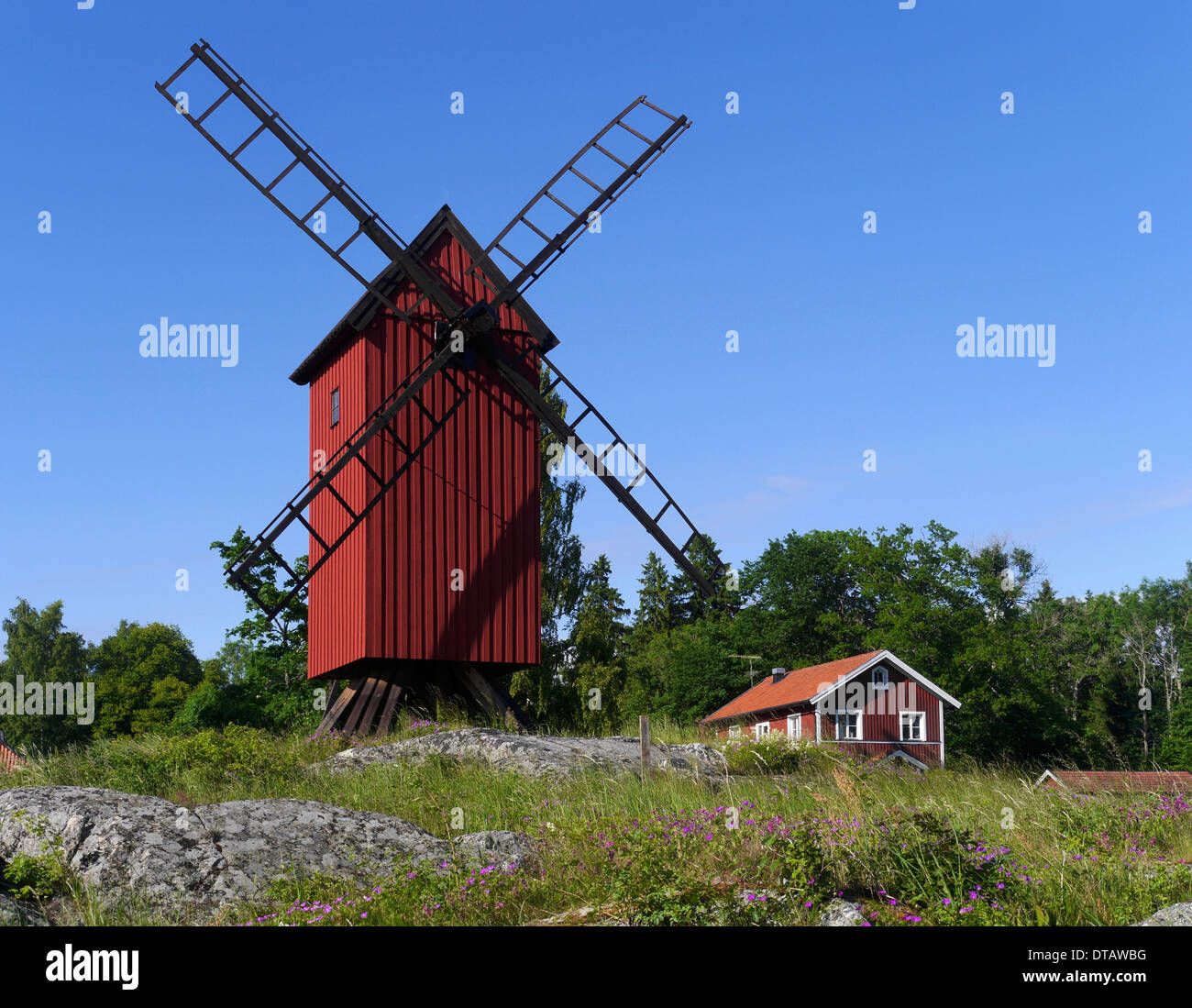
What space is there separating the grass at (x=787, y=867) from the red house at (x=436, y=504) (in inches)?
319

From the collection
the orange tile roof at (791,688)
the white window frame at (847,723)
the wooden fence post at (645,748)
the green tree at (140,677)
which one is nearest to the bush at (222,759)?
the wooden fence post at (645,748)

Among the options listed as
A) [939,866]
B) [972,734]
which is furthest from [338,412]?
[972,734]

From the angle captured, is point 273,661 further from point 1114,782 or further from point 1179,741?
point 1179,741

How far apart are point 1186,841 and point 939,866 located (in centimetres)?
334

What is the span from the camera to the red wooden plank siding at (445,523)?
19.2 m

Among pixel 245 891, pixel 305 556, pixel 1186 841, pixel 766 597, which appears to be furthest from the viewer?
pixel 766 597

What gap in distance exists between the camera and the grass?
25.3ft

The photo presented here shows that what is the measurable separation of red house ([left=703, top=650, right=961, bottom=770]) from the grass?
2604cm

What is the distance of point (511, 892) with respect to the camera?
8.34 metres

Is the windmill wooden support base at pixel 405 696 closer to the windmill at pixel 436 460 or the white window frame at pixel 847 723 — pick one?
the windmill at pixel 436 460

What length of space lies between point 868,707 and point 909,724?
1.97 m

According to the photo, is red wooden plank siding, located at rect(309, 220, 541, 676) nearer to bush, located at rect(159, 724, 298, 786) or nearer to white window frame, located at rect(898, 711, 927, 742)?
bush, located at rect(159, 724, 298, 786)

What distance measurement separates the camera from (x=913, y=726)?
128 ft
